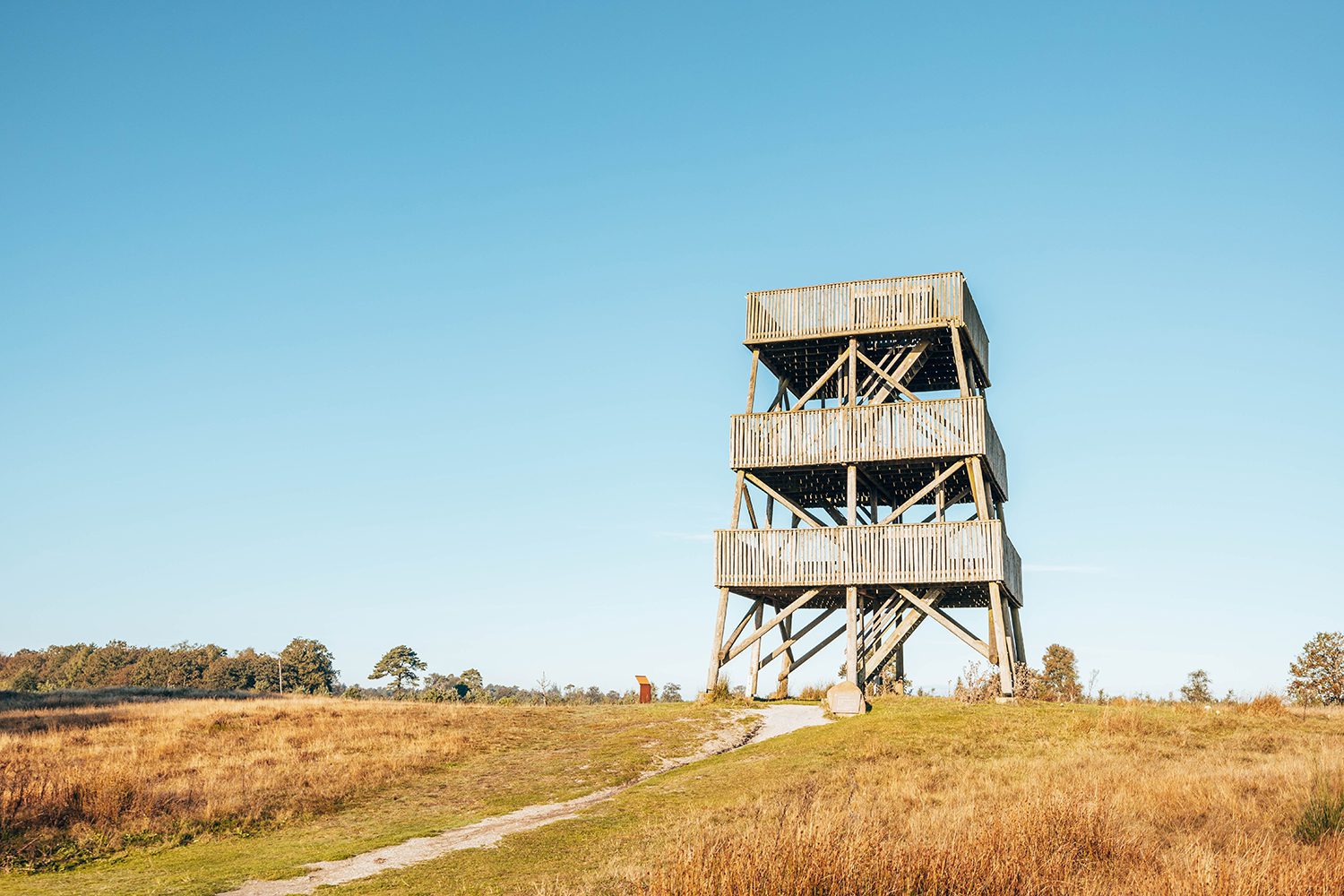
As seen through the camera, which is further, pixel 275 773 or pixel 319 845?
pixel 275 773

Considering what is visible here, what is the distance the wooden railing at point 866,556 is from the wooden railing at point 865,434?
2188mm

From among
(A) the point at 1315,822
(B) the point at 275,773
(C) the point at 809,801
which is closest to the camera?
(A) the point at 1315,822

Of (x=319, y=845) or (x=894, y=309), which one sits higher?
(x=894, y=309)

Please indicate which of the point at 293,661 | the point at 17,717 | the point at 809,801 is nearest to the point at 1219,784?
the point at 809,801

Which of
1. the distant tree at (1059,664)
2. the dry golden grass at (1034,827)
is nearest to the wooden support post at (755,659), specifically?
the dry golden grass at (1034,827)

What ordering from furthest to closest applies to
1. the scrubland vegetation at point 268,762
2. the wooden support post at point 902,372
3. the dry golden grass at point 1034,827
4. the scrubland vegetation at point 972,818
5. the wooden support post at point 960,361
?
1. the wooden support post at point 902,372
2. the wooden support post at point 960,361
3. the scrubland vegetation at point 268,762
4. the scrubland vegetation at point 972,818
5. the dry golden grass at point 1034,827

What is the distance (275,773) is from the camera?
802 inches

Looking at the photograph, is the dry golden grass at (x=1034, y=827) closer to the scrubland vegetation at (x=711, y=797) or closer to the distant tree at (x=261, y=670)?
the scrubland vegetation at (x=711, y=797)

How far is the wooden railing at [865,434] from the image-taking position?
102ft

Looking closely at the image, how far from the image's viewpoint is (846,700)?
28453 mm

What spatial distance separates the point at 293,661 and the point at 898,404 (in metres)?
59.0

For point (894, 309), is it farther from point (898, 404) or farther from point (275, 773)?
point (275, 773)

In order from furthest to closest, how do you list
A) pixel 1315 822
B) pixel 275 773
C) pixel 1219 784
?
1. pixel 275 773
2. pixel 1219 784
3. pixel 1315 822

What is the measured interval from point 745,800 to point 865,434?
684 inches
